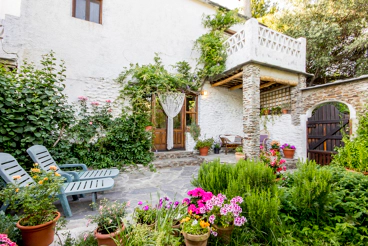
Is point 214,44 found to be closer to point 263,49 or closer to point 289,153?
point 263,49

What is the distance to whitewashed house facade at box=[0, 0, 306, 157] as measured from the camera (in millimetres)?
4844

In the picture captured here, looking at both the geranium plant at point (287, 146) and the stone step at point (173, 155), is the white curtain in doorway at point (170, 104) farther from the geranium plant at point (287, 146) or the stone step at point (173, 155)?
the geranium plant at point (287, 146)

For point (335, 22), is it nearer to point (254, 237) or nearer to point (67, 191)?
point (254, 237)

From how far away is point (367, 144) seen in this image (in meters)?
3.90

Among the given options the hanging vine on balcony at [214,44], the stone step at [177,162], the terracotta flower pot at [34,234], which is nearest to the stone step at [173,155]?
the stone step at [177,162]

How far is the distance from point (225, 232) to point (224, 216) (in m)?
0.15

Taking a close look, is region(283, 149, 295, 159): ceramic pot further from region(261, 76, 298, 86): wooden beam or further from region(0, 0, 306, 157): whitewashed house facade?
region(261, 76, 298, 86): wooden beam

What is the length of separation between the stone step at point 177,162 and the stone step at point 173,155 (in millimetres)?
224

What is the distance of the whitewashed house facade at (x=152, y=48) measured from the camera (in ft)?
15.9

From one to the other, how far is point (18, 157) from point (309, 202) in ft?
14.8

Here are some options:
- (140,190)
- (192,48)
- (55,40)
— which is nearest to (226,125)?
(192,48)

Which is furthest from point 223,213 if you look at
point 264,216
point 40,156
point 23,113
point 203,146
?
point 203,146

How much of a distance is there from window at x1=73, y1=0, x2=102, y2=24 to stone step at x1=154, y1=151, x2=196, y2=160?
15.6 feet

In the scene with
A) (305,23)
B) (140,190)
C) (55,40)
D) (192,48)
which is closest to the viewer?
(140,190)
